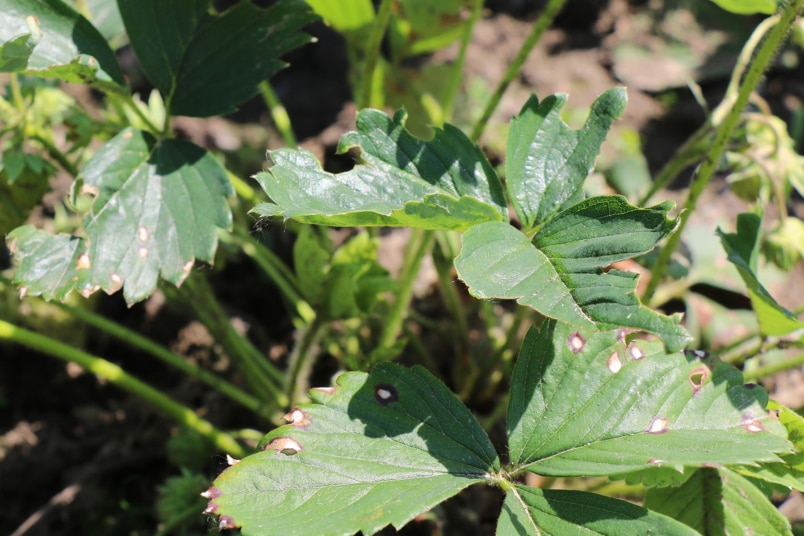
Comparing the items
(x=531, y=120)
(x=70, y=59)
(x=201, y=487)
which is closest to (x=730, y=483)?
(x=531, y=120)

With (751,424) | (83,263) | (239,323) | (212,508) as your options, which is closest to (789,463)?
(751,424)

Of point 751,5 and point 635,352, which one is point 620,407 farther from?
point 751,5

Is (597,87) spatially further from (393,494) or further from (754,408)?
(393,494)

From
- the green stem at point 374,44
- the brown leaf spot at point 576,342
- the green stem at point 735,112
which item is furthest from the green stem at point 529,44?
the brown leaf spot at point 576,342

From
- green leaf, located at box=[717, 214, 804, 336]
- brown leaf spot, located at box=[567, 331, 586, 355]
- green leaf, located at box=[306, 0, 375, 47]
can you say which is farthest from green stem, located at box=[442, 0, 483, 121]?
brown leaf spot, located at box=[567, 331, 586, 355]

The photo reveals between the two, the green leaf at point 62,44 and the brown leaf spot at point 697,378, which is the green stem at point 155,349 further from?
the brown leaf spot at point 697,378

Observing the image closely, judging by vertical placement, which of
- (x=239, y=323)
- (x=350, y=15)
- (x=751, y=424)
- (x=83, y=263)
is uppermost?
(x=350, y=15)

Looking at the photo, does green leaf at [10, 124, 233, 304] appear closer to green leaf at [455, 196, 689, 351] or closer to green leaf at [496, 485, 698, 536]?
green leaf at [455, 196, 689, 351]
